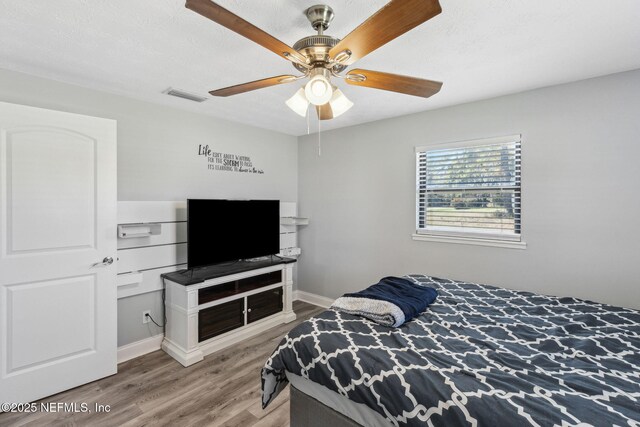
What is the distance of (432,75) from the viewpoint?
2.35m

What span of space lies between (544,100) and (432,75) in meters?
1.08

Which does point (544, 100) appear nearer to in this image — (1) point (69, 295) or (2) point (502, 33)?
(2) point (502, 33)

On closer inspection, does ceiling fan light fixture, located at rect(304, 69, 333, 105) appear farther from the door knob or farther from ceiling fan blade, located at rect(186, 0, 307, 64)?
the door knob

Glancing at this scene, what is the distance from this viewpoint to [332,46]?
152 centimetres

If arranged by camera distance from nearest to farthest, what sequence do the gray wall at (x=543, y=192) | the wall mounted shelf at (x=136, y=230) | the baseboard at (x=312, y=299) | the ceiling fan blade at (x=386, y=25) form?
the ceiling fan blade at (x=386, y=25) → the gray wall at (x=543, y=192) → the wall mounted shelf at (x=136, y=230) → the baseboard at (x=312, y=299)

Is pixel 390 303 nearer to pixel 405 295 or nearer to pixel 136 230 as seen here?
pixel 405 295

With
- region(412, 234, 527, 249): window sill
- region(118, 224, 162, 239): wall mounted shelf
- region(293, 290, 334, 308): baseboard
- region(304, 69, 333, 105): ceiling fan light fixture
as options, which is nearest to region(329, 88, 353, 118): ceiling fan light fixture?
region(304, 69, 333, 105): ceiling fan light fixture

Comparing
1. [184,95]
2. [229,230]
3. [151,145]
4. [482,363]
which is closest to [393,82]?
[482,363]

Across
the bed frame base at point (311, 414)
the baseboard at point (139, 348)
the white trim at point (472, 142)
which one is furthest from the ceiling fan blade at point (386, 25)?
the baseboard at point (139, 348)

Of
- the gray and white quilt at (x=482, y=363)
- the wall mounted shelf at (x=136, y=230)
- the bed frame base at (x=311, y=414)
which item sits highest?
the wall mounted shelf at (x=136, y=230)

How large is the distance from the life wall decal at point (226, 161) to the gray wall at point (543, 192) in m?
1.32

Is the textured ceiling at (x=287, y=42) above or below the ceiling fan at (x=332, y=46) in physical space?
above

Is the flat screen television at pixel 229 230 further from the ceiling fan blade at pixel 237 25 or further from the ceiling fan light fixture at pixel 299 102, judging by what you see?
the ceiling fan blade at pixel 237 25

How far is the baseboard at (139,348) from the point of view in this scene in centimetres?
279
